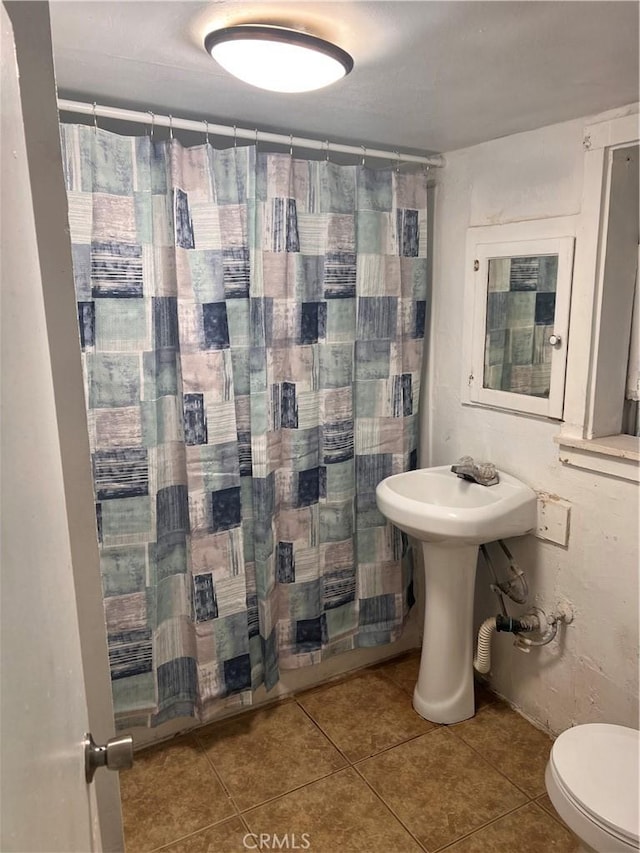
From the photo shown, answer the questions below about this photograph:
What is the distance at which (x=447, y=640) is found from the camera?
2.29m

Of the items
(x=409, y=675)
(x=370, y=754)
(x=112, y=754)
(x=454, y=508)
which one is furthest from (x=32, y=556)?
(x=409, y=675)

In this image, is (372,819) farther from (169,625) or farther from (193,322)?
(193,322)

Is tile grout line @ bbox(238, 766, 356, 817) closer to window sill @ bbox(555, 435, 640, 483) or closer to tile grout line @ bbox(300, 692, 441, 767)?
tile grout line @ bbox(300, 692, 441, 767)

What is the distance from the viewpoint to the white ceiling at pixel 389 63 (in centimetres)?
123

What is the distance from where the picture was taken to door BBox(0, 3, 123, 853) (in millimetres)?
451

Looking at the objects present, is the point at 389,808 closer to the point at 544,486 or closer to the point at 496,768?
the point at 496,768

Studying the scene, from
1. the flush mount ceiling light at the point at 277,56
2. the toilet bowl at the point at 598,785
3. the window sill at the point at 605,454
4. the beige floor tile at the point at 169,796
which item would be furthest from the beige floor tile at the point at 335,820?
the flush mount ceiling light at the point at 277,56

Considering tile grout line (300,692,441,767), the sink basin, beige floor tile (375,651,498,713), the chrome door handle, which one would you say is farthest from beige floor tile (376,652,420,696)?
the chrome door handle

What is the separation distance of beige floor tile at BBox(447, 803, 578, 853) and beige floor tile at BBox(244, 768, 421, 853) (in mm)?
180

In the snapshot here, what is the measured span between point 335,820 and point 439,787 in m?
0.37

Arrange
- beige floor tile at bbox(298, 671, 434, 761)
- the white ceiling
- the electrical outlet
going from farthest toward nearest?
beige floor tile at bbox(298, 671, 434, 761) < the electrical outlet < the white ceiling

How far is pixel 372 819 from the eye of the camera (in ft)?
6.19

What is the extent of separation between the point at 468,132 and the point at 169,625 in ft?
6.53

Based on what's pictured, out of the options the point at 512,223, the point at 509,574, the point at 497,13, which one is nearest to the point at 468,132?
the point at 512,223
